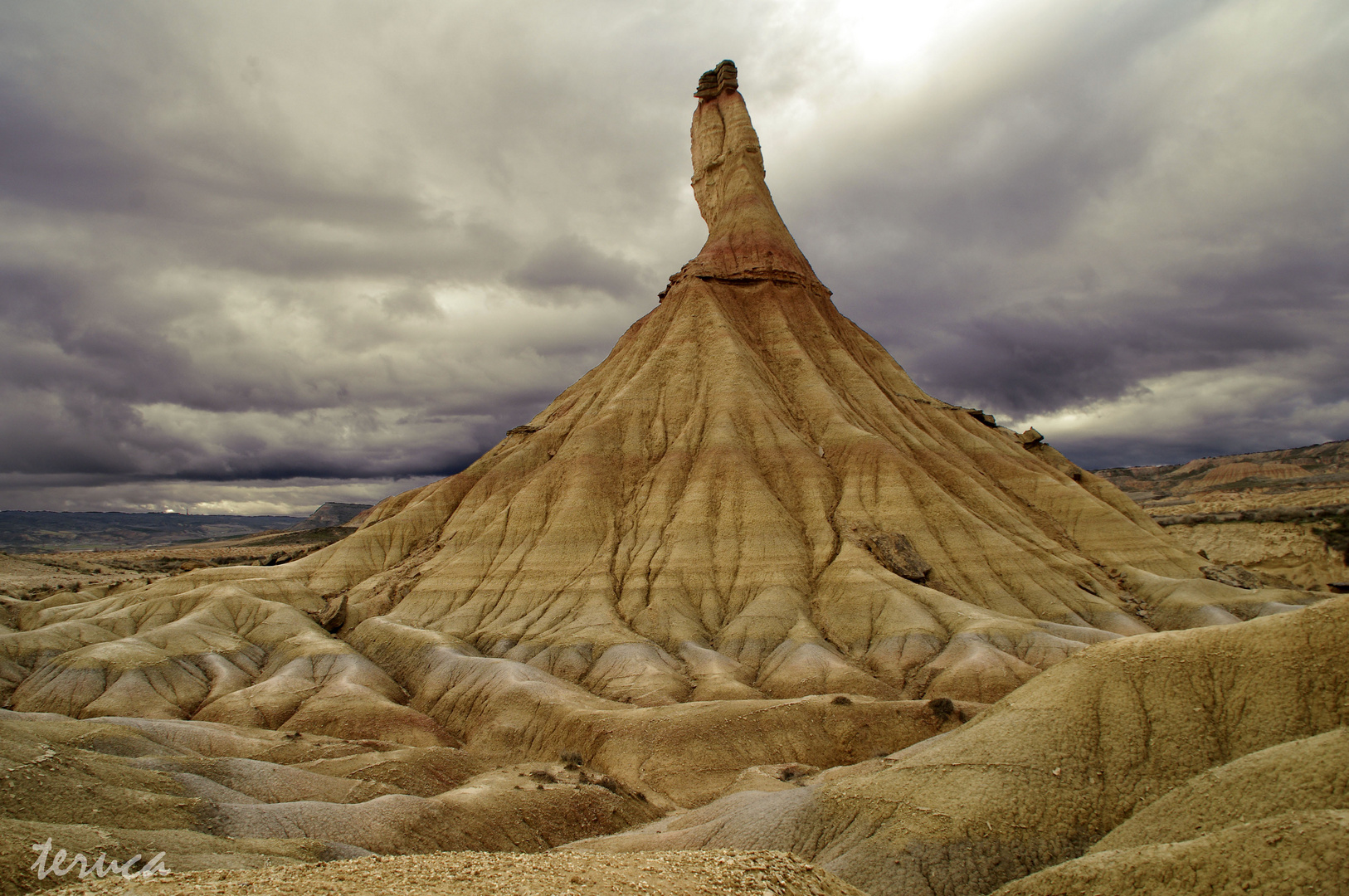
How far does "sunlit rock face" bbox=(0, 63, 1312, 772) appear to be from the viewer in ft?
153

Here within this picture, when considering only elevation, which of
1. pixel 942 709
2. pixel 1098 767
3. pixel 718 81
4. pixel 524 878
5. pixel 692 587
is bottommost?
pixel 942 709

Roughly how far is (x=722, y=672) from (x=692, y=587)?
13568mm

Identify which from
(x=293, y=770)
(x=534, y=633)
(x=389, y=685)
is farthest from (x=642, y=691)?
(x=293, y=770)

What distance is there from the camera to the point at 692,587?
2500 inches

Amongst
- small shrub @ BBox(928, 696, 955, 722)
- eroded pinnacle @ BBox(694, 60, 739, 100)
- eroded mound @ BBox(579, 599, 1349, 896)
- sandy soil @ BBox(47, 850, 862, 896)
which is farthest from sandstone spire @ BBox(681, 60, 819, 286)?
sandy soil @ BBox(47, 850, 862, 896)

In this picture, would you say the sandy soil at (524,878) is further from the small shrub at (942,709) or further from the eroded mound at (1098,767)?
the small shrub at (942,709)

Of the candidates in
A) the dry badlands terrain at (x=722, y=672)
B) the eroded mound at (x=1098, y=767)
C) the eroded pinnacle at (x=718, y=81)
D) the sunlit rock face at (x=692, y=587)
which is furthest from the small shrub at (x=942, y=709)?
the eroded pinnacle at (x=718, y=81)

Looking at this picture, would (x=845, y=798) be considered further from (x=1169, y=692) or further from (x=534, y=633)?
(x=534, y=633)

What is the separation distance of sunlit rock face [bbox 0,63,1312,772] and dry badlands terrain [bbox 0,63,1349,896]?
0.37m

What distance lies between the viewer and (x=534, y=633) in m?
59.0

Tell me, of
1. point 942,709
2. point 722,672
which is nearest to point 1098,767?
point 942,709

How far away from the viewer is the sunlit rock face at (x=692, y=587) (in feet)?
153

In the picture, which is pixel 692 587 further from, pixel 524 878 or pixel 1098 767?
pixel 524 878

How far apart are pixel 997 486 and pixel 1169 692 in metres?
67.1
